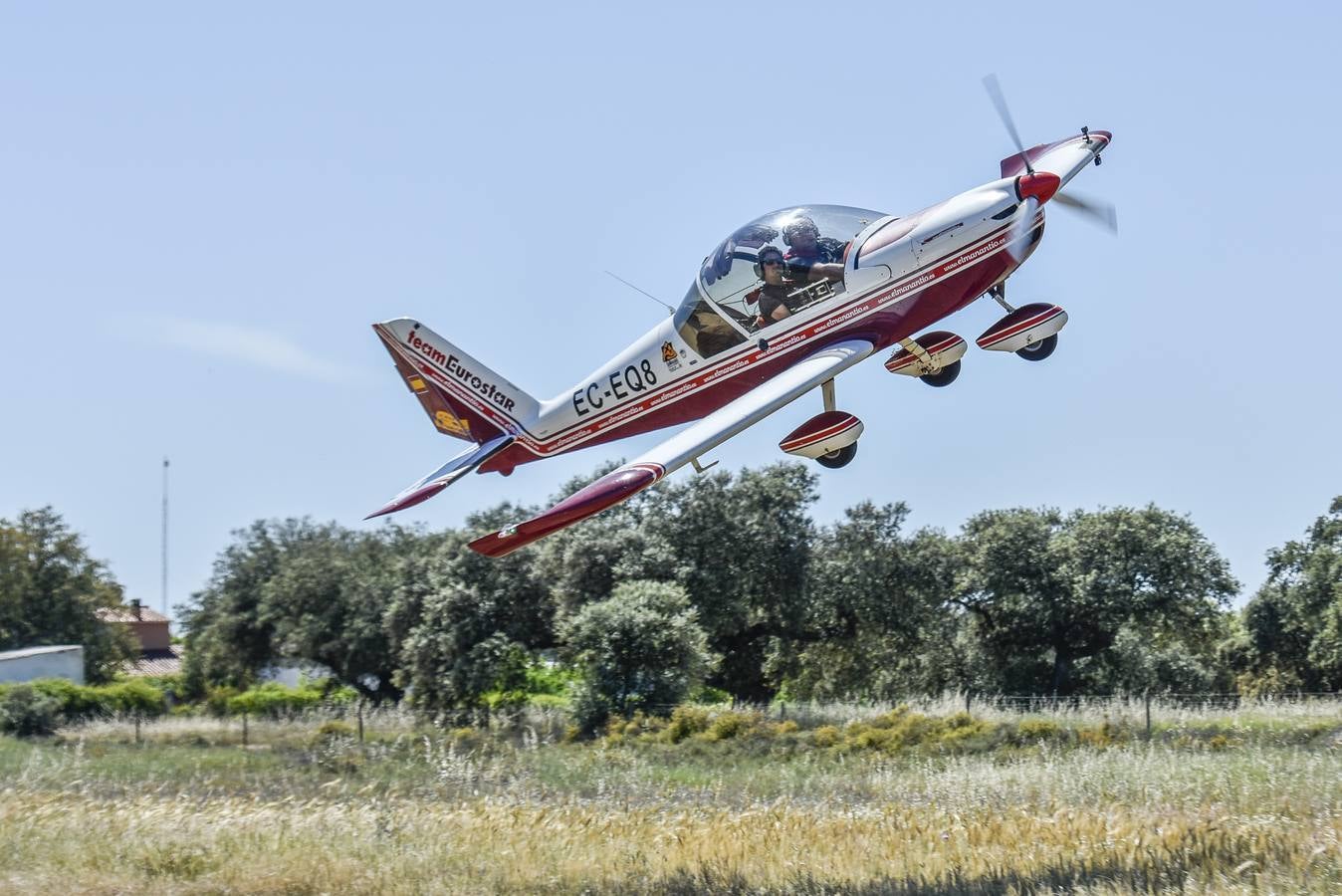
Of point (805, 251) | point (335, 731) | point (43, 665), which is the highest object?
point (805, 251)

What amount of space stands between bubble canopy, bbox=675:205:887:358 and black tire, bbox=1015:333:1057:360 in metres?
2.09

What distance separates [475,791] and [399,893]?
6109 mm

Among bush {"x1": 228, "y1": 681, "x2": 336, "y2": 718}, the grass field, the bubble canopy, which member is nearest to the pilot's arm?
the bubble canopy

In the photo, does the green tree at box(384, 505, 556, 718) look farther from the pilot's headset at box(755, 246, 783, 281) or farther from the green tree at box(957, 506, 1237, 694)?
the pilot's headset at box(755, 246, 783, 281)

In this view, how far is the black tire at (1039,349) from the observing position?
1523 centimetres

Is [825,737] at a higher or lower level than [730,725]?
lower

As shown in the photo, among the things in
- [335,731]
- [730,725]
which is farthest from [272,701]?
[730,725]

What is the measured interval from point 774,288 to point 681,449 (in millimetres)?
2796

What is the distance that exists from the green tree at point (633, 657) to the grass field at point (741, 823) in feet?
26.4

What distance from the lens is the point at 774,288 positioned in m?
15.7

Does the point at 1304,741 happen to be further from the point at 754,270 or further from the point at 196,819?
the point at 196,819

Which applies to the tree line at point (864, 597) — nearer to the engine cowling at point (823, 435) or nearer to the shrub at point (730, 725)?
the shrub at point (730, 725)

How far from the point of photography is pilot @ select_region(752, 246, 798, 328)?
15555 mm

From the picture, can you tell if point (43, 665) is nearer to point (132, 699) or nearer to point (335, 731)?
point (132, 699)
